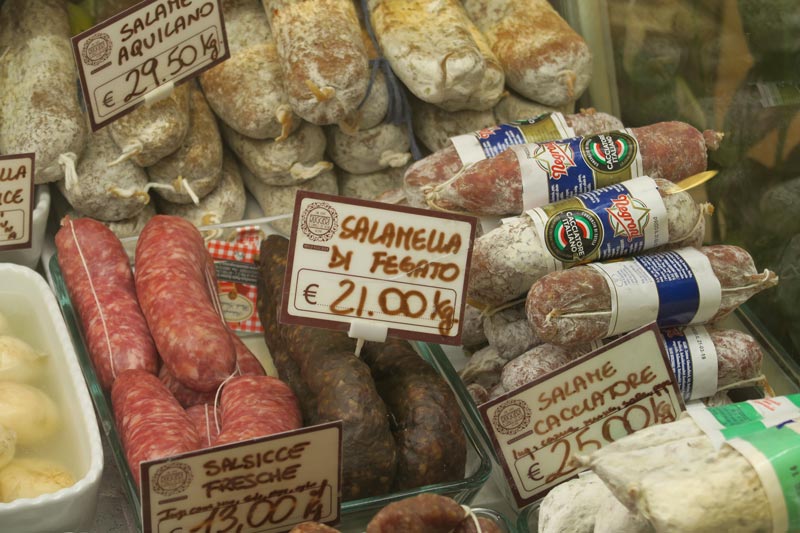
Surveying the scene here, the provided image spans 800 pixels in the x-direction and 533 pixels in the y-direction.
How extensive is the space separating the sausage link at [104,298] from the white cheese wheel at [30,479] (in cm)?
32

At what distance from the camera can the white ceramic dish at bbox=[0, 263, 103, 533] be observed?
1808 mm

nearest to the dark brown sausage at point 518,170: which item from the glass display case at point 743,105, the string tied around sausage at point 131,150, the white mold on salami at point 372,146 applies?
the glass display case at point 743,105

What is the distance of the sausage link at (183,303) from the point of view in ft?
7.00

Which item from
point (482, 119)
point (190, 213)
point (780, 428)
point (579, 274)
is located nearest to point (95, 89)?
point (190, 213)

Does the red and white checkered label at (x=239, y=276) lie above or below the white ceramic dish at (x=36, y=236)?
below

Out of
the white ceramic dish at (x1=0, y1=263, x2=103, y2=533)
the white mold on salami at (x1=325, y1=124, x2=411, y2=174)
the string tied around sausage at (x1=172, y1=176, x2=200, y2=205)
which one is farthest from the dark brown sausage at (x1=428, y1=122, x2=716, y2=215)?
the white ceramic dish at (x1=0, y1=263, x2=103, y2=533)

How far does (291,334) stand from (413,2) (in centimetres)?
117

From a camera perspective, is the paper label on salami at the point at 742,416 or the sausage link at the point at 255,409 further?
the sausage link at the point at 255,409

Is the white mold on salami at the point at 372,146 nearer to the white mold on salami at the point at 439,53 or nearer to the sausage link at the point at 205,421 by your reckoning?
the white mold on salami at the point at 439,53

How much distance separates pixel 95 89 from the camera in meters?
2.47

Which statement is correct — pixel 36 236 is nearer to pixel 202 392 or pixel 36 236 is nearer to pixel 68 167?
pixel 68 167

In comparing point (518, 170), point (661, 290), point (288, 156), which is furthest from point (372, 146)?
point (661, 290)

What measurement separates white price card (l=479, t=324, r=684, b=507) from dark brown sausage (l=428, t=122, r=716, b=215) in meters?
0.50

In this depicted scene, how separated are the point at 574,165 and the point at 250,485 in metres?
1.09
